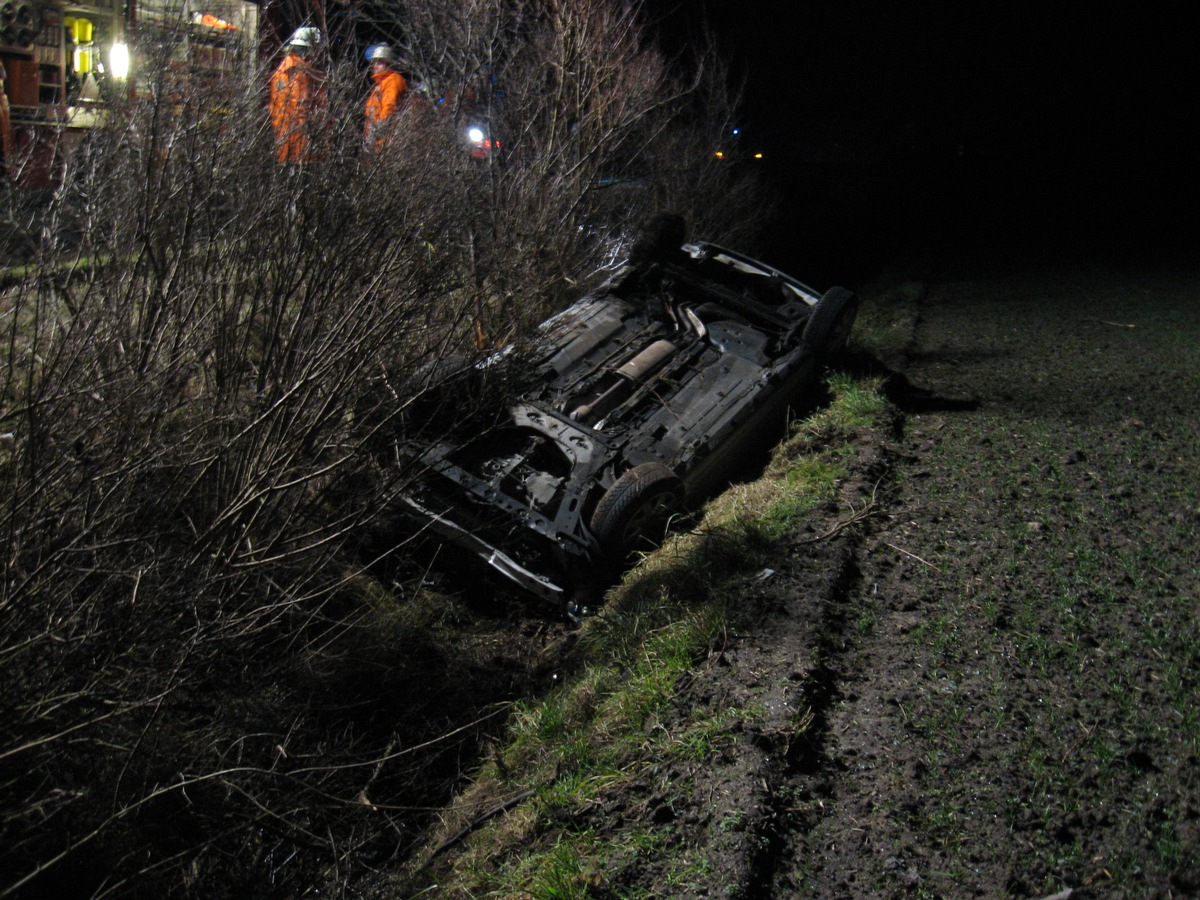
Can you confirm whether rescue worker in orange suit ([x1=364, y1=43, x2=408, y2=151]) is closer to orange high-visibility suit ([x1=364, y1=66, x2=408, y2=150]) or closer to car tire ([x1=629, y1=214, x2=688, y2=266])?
orange high-visibility suit ([x1=364, y1=66, x2=408, y2=150])

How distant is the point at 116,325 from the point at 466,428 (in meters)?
2.25

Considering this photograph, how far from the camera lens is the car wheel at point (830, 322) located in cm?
648

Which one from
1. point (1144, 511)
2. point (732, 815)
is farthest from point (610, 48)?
point (732, 815)

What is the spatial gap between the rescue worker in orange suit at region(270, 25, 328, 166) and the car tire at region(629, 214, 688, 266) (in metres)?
2.53

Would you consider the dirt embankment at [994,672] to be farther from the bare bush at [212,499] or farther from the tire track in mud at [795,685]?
the bare bush at [212,499]

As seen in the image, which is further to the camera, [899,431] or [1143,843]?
[899,431]

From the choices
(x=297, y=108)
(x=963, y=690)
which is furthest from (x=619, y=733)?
(x=297, y=108)

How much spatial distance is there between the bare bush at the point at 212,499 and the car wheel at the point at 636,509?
1070 mm

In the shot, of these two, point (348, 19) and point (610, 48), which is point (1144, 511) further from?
point (348, 19)

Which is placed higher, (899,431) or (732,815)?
(899,431)

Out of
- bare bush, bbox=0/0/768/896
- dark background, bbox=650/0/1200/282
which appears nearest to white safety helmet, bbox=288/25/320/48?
bare bush, bbox=0/0/768/896

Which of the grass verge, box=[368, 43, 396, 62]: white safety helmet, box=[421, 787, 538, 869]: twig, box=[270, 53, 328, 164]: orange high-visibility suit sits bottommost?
box=[421, 787, 538, 869]: twig

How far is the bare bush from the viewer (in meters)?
2.90

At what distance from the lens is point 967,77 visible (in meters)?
20.4
